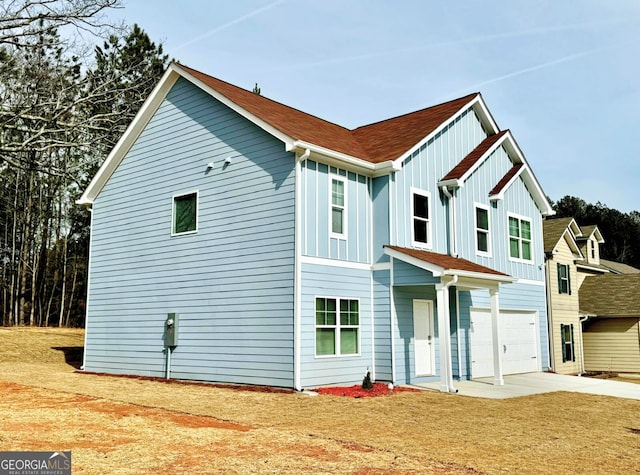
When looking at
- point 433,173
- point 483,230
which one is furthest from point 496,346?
point 433,173

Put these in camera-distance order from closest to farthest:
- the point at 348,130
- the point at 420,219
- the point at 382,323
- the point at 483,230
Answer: the point at 382,323
the point at 420,219
the point at 483,230
the point at 348,130

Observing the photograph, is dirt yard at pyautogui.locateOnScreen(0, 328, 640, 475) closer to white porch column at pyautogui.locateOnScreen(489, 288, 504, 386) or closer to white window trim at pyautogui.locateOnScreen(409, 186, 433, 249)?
white porch column at pyautogui.locateOnScreen(489, 288, 504, 386)

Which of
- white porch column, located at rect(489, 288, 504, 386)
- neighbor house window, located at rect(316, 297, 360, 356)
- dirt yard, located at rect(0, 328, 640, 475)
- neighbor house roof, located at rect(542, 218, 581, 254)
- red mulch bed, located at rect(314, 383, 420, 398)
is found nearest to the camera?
dirt yard, located at rect(0, 328, 640, 475)

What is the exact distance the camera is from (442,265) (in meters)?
15.0

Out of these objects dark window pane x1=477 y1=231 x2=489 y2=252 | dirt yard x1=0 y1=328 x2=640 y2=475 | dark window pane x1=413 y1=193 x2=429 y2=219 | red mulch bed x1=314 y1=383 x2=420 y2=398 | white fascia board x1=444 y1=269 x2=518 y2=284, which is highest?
dark window pane x1=413 y1=193 x2=429 y2=219

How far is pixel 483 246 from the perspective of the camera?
63.6ft

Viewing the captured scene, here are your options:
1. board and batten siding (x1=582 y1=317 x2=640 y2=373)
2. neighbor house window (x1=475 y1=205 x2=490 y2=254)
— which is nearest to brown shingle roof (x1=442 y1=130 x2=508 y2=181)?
neighbor house window (x1=475 y1=205 x2=490 y2=254)

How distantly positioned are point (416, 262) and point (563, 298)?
43.0 feet

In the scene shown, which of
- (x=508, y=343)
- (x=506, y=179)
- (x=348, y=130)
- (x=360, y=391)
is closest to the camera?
(x=360, y=391)

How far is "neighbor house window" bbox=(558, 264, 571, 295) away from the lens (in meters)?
25.8

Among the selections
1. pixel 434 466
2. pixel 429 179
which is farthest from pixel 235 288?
pixel 434 466

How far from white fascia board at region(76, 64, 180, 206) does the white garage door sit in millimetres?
11108

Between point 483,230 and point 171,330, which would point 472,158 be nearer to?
point 483,230

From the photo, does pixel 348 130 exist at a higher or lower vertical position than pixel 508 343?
higher
